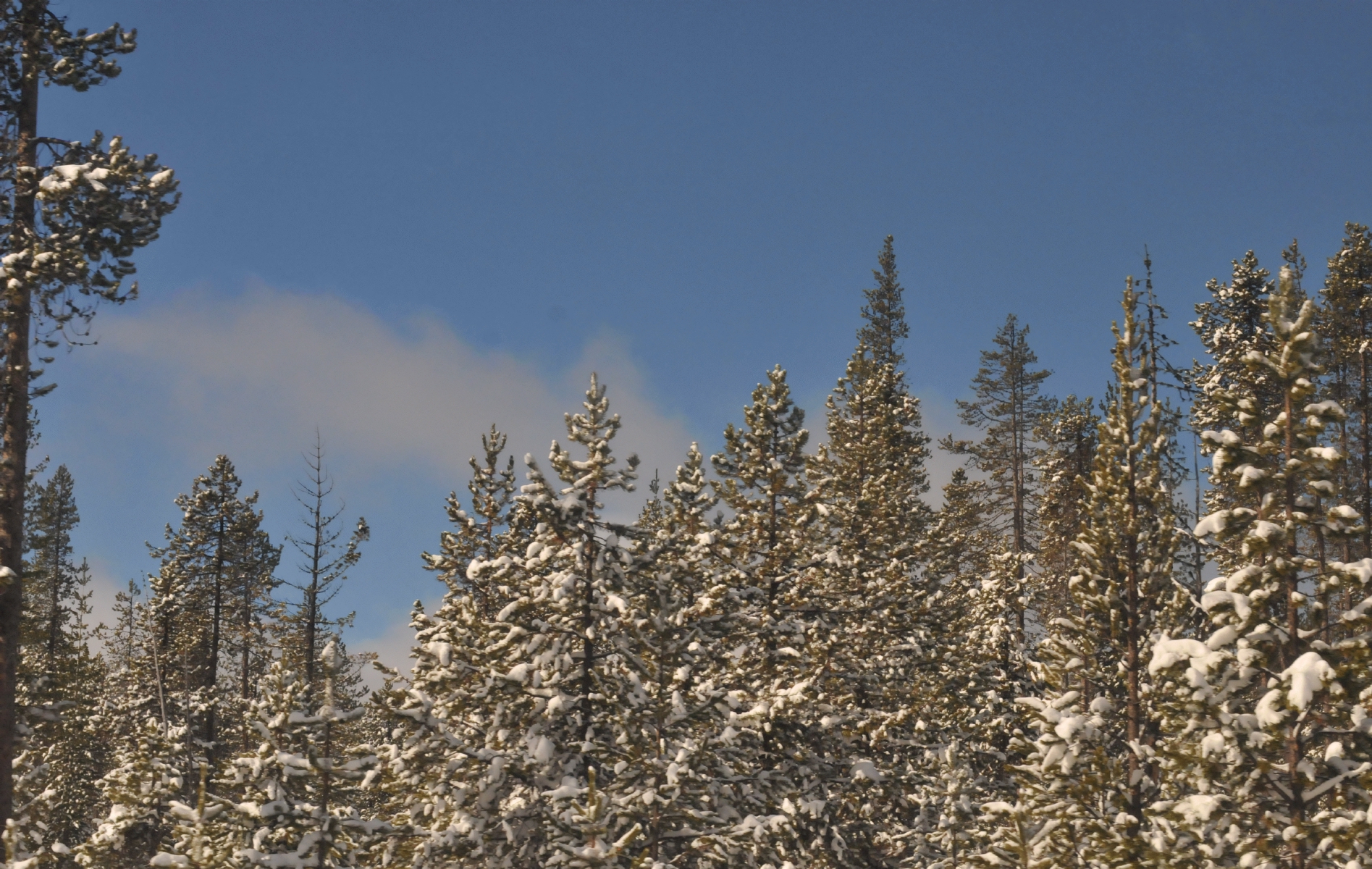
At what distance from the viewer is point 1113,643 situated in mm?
15117

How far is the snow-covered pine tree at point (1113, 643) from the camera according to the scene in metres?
14.2

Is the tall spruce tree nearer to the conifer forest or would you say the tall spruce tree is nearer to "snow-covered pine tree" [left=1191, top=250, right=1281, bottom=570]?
the conifer forest

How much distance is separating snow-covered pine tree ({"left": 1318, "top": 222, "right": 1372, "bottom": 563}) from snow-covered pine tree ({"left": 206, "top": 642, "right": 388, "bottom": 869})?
32658mm

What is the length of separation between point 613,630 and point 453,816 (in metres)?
3.59

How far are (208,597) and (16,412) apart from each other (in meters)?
23.0

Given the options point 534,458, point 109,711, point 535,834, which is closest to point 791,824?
point 535,834

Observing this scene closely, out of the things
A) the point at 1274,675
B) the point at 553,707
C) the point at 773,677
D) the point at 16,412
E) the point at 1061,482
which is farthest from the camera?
the point at 1061,482

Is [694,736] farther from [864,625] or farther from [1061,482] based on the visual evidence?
[1061,482]

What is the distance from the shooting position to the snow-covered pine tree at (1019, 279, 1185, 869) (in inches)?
559

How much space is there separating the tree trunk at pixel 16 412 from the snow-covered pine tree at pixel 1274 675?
45.4ft

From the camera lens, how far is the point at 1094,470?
616 inches

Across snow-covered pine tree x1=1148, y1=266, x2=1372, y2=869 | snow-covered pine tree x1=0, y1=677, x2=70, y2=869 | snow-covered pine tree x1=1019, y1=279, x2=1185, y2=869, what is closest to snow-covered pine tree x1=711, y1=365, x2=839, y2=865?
snow-covered pine tree x1=1019, y1=279, x2=1185, y2=869

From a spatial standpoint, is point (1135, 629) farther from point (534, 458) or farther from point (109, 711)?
point (109, 711)

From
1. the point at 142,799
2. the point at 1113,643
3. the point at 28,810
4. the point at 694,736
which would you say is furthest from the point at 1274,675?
the point at 142,799
